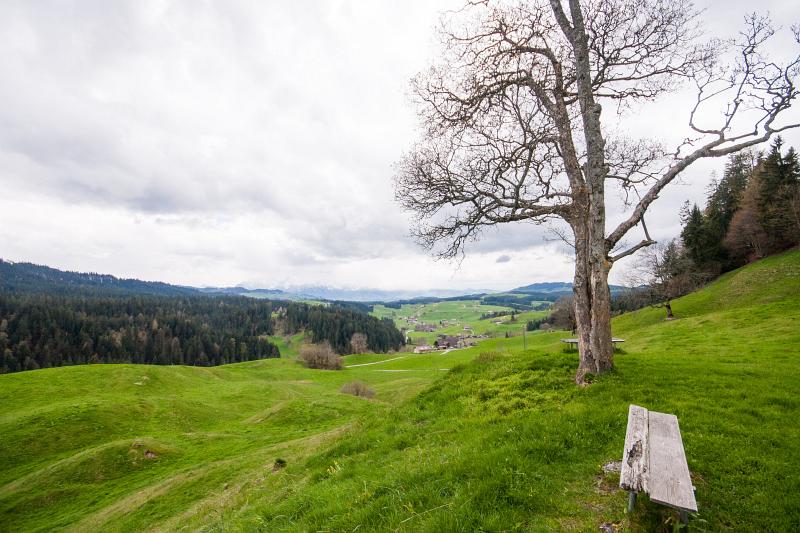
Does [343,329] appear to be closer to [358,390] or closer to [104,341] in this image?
[104,341]

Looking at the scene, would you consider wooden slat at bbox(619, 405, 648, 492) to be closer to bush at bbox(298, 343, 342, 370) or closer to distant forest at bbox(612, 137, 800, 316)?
distant forest at bbox(612, 137, 800, 316)

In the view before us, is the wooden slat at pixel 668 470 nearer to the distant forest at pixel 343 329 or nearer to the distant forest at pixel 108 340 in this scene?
the distant forest at pixel 108 340

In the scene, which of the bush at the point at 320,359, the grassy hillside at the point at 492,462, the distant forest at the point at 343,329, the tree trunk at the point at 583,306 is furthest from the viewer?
the distant forest at the point at 343,329

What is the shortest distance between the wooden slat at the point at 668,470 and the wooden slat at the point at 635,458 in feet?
0.31

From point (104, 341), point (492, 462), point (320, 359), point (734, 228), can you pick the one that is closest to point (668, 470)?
point (492, 462)

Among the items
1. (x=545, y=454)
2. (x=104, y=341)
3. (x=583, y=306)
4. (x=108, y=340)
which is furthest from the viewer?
(x=108, y=340)

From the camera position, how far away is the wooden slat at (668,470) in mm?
4062

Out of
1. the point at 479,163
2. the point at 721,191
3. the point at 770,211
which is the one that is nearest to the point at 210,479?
the point at 479,163

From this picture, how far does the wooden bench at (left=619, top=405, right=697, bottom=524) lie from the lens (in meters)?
4.13

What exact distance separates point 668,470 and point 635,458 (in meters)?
0.37

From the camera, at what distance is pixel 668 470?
455 cm

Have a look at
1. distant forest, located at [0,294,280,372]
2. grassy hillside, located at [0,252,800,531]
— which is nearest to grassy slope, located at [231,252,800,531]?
grassy hillside, located at [0,252,800,531]

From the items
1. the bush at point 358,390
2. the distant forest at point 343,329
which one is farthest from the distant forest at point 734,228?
the distant forest at point 343,329

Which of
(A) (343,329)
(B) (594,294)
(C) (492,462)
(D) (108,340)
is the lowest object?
(A) (343,329)
